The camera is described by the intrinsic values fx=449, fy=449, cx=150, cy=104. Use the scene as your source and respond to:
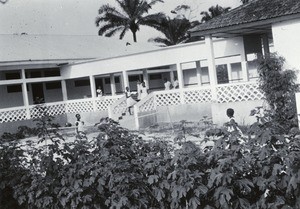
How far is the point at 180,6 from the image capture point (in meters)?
50.5

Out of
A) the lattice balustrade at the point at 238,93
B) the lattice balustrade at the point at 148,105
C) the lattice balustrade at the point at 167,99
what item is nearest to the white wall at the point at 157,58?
the lattice balustrade at the point at 167,99

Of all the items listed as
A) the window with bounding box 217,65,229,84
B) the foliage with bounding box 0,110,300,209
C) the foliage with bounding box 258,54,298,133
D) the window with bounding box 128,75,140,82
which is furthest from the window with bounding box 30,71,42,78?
the foliage with bounding box 0,110,300,209

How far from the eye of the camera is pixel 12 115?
80.4ft

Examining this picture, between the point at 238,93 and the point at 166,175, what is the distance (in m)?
12.7

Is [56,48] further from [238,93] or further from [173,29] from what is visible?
[173,29]

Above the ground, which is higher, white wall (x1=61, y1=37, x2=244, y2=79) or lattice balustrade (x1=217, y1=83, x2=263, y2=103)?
white wall (x1=61, y1=37, x2=244, y2=79)

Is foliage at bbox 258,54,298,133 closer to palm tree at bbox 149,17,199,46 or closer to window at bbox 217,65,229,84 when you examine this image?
window at bbox 217,65,229,84

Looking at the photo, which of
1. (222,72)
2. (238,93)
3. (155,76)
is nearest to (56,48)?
(155,76)

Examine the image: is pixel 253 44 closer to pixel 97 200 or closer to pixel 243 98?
pixel 243 98

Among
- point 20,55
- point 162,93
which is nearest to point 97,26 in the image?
point 20,55

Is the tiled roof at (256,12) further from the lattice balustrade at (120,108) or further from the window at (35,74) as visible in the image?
the window at (35,74)

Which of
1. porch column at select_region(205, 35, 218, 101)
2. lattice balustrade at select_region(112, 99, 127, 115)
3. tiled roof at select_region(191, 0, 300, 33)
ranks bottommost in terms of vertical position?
lattice balustrade at select_region(112, 99, 127, 115)

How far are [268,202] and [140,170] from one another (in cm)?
161

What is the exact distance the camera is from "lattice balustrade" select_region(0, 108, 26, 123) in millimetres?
24016
